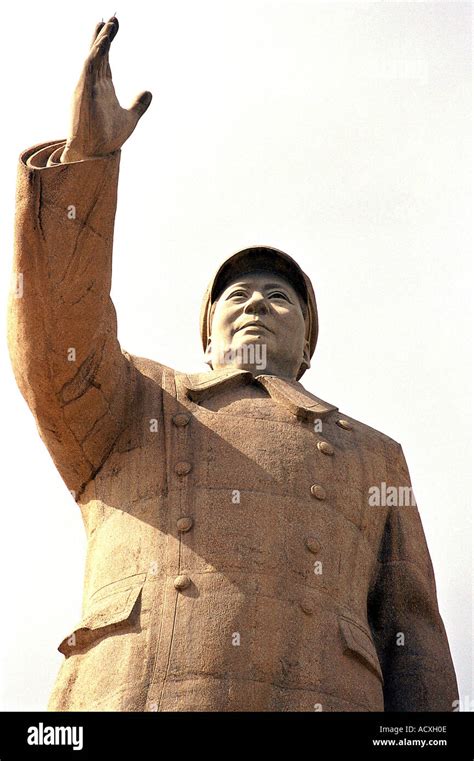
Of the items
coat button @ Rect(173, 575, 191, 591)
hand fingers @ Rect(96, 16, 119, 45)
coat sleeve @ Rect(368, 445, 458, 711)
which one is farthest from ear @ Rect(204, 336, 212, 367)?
hand fingers @ Rect(96, 16, 119, 45)

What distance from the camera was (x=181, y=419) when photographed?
48.5ft

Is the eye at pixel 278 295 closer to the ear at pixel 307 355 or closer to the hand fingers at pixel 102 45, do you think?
the ear at pixel 307 355

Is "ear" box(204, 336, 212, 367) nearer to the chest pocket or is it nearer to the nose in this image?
the nose

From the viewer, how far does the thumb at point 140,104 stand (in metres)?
14.7

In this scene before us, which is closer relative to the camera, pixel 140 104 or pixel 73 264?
pixel 73 264

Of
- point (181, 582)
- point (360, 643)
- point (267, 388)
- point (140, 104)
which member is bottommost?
point (360, 643)

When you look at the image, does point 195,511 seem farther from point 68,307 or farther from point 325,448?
point 68,307

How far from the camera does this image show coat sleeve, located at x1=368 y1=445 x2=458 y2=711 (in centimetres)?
1473

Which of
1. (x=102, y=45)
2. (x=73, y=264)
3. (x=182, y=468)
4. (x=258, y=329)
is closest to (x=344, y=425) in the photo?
(x=258, y=329)

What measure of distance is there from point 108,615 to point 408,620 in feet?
9.11

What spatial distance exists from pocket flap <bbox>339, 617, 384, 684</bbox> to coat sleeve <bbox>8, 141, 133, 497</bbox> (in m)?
2.44

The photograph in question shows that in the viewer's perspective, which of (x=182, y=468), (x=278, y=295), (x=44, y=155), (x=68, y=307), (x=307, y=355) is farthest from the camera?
(x=307, y=355)

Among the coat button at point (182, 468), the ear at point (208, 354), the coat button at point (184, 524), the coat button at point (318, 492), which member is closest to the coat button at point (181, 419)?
the coat button at point (182, 468)
